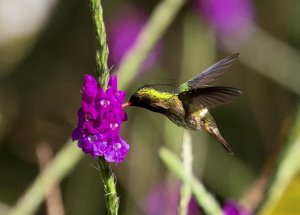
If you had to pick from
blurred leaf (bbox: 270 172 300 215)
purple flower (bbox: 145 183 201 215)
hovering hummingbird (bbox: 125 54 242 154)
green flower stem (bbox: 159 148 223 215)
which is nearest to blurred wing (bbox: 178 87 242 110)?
hovering hummingbird (bbox: 125 54 242 154)

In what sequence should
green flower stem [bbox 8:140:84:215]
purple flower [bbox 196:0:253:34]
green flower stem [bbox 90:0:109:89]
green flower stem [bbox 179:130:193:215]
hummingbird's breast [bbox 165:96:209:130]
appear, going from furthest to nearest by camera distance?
1. purple flower [bbox 196:0:253:34]
2. green flower stem [bbox 8:140:84:215]
3. hummingbird's breast [bbox 165:96:209:130]
4. green flower stem [bbox 179:130:193:215]
5. green flower stem [bbox 90:0:109:89]

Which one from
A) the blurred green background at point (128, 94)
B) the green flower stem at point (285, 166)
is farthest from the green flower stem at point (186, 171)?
the blurred green background at point (128, 94)

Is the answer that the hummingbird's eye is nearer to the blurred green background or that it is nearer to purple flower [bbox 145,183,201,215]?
purple flower [bbox 145,183,201,215]

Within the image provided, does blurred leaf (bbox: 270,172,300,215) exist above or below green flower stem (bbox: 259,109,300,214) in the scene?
below

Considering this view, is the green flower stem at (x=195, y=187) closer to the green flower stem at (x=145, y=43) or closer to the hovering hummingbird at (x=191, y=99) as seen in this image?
the hovering hummingbird at (x=191, y=99)

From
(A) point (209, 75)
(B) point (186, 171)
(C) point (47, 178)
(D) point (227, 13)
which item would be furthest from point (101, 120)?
(D) point (227, 13)

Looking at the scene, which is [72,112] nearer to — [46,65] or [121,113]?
[46,65]
